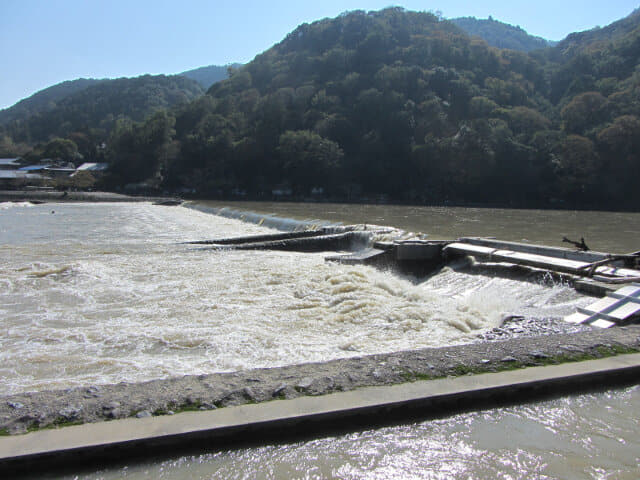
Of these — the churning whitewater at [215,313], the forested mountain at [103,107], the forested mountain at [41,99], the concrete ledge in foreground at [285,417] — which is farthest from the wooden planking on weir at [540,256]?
the forested mountain at [41,99]

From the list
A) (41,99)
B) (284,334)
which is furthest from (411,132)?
(41,99)

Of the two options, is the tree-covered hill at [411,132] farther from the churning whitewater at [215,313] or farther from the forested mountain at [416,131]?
the churning whitewater at [215,313]

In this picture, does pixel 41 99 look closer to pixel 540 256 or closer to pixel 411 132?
pixel 411 132

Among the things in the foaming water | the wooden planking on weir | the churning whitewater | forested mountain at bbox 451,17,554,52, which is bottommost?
the churning whitewater

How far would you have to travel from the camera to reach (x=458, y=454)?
9.58 ft

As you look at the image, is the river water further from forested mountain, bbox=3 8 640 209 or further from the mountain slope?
the mountain slope

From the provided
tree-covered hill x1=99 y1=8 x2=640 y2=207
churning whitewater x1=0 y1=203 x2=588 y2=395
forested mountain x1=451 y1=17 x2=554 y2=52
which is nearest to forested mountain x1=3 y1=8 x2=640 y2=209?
tree-covered hill x1=99 y1=8 x2=640 y2=207

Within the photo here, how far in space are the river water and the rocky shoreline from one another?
1.50 feet

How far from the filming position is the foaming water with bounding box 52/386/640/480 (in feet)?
8.91

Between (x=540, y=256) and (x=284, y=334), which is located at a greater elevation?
(x=540, y=256)

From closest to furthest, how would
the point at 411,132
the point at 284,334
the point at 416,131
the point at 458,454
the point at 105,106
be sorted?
the point at 458,454, the point at 284,334, the point at 416,131, the point at 411,132, the point at 105,106

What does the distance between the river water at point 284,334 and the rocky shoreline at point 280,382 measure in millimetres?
458

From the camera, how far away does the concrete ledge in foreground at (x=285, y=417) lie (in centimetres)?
269

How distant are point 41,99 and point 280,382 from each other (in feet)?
699
